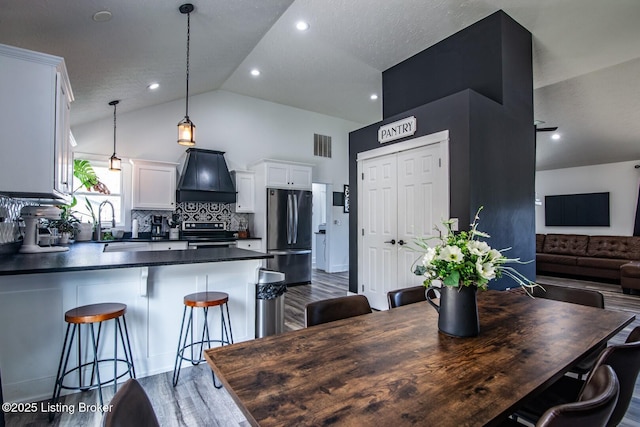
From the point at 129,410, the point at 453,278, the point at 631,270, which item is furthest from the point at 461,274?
the point at 631,270

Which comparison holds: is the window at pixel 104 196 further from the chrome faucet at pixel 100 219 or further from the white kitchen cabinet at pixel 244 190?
the white kitchen cabinet at pixel 244 190

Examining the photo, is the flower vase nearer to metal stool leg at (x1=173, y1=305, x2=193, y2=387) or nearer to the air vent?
→ metal stool leg at (x1=173, y1=305, x2=193, y2=387)

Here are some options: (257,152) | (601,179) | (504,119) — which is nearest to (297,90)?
(257,152)

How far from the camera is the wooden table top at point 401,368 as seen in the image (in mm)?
835

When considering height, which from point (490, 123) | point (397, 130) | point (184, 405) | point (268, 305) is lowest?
point (184, 405)

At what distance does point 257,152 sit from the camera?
257 inches

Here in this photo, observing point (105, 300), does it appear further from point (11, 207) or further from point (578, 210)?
point (578, 210)

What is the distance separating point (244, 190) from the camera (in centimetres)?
611

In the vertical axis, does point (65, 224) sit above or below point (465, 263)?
above

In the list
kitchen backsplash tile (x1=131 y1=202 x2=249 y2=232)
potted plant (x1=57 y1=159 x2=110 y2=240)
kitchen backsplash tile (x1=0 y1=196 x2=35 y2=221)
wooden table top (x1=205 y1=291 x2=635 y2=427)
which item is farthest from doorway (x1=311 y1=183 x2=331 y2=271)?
wooden table top (x1=205 y1=291 x2=635 y2=427)

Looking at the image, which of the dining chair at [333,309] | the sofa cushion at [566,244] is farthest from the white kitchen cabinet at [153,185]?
the sofa cushion at [566,244]

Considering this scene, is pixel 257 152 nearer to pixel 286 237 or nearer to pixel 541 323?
pixel 286 237

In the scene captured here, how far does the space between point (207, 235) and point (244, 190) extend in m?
1.11

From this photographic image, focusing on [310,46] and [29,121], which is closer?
[29,121]
